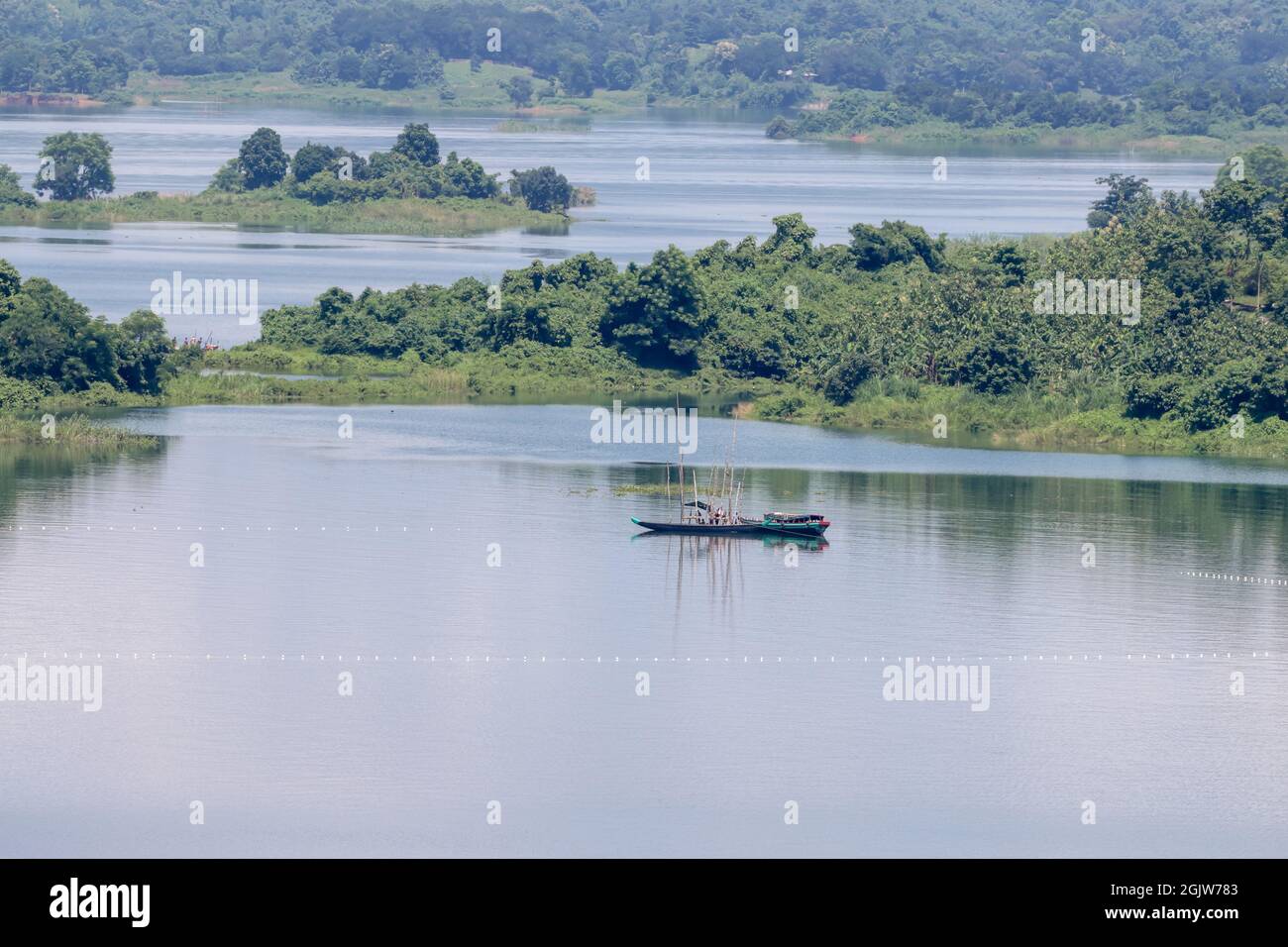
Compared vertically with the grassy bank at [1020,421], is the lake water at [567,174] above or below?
above

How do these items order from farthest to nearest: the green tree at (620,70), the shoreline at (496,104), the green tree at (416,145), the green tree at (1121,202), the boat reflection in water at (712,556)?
1. the green tree at (620,70)
2. the shoreline at (496,104)
3. the green tree at (416,145)
4. the green tree at (1121,202)
5. the boat reflection in water at (712,556)

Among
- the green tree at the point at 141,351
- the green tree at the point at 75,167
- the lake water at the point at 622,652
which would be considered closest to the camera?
the lake water at the point at 622,652

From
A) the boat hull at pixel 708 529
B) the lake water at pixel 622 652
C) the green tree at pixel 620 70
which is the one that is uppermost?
the green tree at pixel 620 70

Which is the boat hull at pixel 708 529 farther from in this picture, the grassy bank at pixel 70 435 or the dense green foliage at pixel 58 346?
the dense green foliage at pixel 58 346

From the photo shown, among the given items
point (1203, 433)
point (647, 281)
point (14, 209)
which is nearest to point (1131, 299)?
point (1203, 433)

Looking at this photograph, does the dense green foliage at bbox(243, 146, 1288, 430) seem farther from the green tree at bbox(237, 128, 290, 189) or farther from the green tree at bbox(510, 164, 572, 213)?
the green tree at bbox(237, 128, 290, 189)

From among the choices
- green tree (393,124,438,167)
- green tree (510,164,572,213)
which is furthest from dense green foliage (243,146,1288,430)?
green tree (510,164,572,213)

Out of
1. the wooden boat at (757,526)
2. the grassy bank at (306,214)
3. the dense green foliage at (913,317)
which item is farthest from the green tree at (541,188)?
the wooden boat at (757,526)
